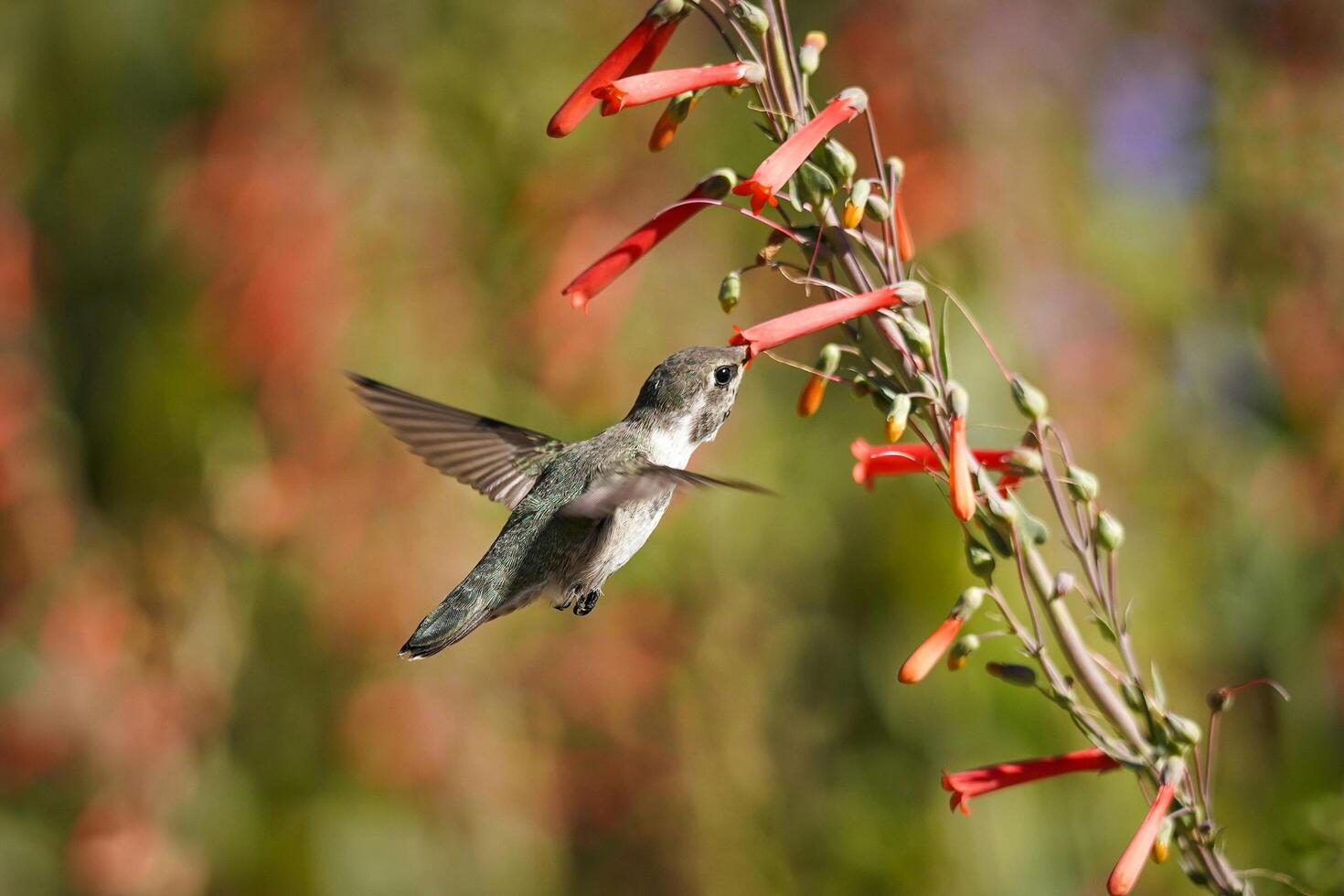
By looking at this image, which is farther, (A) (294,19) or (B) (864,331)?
(A) (294,19)

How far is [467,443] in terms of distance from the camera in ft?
8.25

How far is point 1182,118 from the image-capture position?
5.11 metres

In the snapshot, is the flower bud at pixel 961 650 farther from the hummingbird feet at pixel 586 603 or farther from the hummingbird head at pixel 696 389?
the hummingbird feet at pixel 586 603

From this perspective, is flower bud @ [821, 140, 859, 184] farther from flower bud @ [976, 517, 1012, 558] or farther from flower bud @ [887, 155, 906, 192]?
flower bud @ [976, 517, 1012, 558]

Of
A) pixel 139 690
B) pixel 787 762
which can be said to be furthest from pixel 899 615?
pixel 139 690

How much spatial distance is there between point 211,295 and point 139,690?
1516mm

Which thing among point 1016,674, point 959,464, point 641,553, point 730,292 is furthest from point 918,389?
point 641,553

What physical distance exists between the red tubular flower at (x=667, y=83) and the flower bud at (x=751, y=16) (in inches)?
1.9

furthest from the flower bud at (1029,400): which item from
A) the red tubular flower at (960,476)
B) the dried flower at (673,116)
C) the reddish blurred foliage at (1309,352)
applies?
the reddish blurred foliage at (1309,352)

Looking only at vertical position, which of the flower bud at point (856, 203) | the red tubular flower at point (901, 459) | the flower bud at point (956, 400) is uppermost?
the flower bud at point (856, 203)

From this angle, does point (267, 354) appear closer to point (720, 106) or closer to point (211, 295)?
point (211, 295)

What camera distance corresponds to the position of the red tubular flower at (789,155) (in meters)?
1.47

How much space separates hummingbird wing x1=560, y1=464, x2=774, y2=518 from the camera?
72.9 inches

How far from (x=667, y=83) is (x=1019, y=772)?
3.41ft
